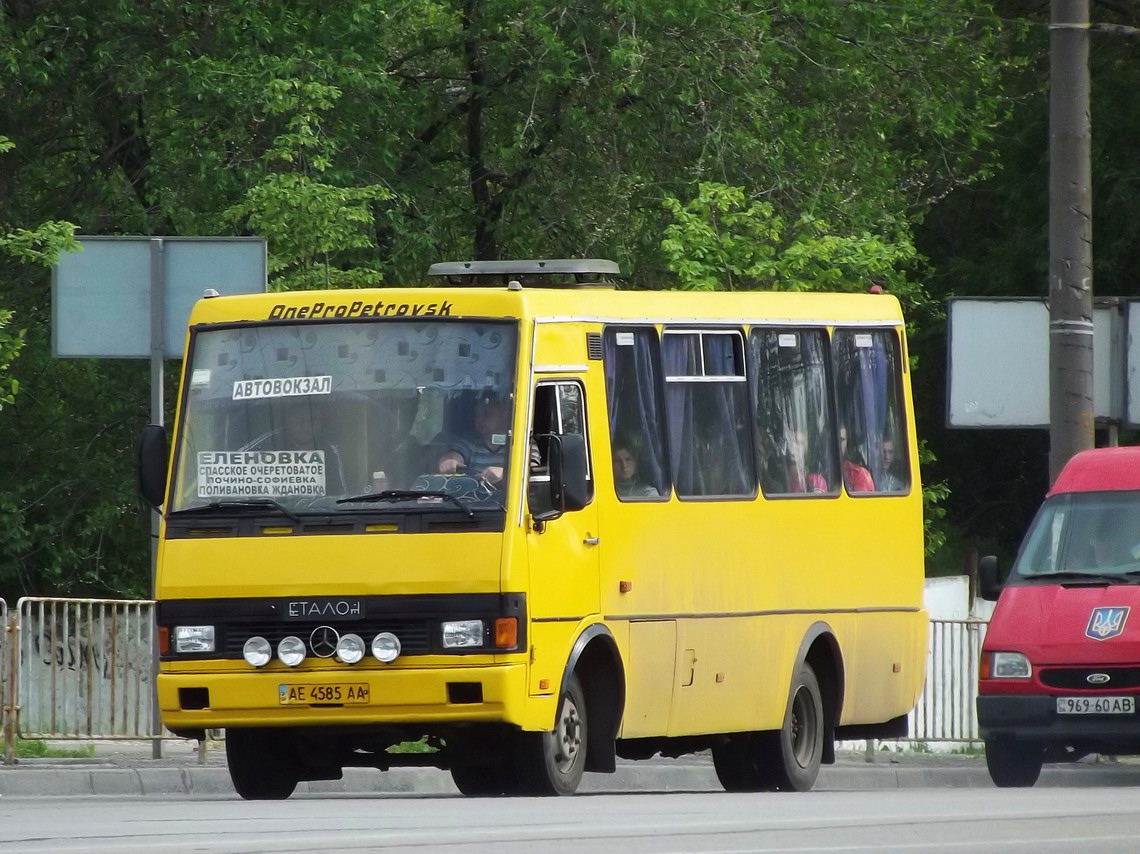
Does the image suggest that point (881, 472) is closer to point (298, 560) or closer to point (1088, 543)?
point (1088, 543)

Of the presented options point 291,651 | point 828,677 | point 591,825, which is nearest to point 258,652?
point 291,651

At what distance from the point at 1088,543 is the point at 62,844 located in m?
9.70

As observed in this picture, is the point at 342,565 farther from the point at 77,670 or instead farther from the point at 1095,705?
the point at 1095,705

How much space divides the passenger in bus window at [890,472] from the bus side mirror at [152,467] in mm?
5195

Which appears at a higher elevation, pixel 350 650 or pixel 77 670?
pixel 350 650

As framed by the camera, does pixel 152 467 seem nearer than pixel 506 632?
No

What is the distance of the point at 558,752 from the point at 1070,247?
7.79m

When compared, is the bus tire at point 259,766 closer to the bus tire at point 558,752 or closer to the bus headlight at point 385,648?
the bus headlight at point 385,648

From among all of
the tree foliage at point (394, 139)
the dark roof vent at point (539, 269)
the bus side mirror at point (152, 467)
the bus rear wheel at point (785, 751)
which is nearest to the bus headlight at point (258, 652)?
the bus side mirror at point (152, 467)

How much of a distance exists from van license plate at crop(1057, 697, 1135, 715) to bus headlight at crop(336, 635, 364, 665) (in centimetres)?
540

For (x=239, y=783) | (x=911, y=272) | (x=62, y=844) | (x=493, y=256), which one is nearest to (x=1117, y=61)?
(x=911, y=272)

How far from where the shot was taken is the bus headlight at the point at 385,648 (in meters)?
13.0

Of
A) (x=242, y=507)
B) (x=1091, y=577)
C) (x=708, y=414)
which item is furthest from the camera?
(x=1091, y=577)

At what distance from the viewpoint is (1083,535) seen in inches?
692
